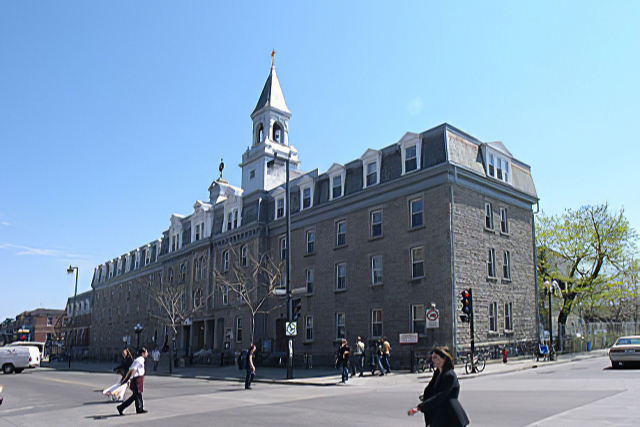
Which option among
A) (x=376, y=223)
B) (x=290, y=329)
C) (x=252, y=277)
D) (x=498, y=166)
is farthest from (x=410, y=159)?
(x=252, y=277)

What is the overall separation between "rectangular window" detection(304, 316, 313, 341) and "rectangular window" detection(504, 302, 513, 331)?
1255 cm

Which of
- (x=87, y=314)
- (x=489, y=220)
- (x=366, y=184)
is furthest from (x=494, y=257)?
(x=87, y=314)

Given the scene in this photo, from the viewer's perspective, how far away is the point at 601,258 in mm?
42031

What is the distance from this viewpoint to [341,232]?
36.5m

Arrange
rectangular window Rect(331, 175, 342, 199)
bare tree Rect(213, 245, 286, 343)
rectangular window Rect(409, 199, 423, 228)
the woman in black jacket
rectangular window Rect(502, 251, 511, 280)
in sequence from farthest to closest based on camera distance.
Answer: bare tree Rect(213, 245, 286, 343) < rectangular window Rect(331, 175, 342, 199) < rectangular window Rect(502, 251, 511, 280) < rectangular window Rect(409, 199, 423, 228) < the woman in black jacket

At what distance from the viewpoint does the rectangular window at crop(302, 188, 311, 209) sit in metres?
39.6

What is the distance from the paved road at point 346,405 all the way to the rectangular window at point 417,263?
9107mm

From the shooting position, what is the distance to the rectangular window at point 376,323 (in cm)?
3250

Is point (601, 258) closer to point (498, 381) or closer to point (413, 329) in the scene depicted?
point (413, 329)

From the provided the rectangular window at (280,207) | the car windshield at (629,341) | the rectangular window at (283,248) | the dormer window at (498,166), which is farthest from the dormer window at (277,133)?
the car windshield at (629,341)

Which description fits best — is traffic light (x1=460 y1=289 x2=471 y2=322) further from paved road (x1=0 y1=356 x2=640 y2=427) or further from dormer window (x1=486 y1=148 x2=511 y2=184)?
dormer window (x1=486 y1=148 x2=511 y2=184)

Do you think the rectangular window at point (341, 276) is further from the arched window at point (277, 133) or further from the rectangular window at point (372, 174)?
the arched window at point (277, 133)

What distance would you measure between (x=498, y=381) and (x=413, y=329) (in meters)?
9.97

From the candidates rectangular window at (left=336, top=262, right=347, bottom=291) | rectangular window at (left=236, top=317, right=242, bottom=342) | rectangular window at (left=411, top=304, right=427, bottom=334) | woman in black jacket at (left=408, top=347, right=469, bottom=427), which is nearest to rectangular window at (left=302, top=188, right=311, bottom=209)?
rectangular window at (left=336, top=262, right=347, bottom=291)
